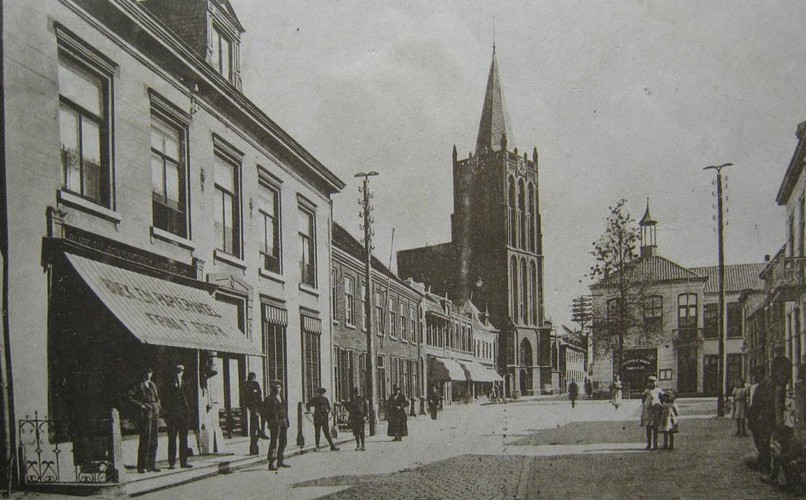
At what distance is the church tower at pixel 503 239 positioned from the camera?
3093 inches

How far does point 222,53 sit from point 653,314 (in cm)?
4571

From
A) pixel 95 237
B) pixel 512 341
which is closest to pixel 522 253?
pixel 512 341

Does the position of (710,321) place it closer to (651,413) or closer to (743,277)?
(743,277)

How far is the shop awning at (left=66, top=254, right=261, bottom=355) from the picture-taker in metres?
10.8

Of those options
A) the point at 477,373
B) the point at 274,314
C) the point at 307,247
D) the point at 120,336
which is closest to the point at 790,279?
the point at 274,314

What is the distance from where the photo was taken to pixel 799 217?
15.6 metres

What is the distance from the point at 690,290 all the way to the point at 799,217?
150ft

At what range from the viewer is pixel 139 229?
13.2 meters

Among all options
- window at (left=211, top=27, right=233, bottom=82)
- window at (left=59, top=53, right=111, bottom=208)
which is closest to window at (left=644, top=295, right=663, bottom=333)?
window at (left=211, top=27, right=233, bottom=82)

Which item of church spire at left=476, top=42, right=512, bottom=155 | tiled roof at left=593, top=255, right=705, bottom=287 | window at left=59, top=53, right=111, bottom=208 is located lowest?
tiled roof at left=593, top=255, right=705, bottom=287

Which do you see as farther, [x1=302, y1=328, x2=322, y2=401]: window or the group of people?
[x1=302, y1=328, x2=322, y2=401]: window

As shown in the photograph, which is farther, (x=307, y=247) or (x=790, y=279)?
(x=307, y=247)

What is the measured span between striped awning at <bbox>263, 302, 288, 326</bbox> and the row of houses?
0.07 meters

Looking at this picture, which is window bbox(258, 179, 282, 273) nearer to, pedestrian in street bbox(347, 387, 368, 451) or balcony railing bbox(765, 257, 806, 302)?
pedestrian in street bbox(347, 387, 368, 451)
